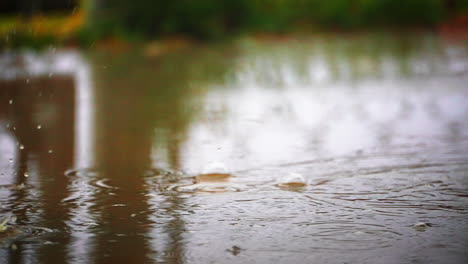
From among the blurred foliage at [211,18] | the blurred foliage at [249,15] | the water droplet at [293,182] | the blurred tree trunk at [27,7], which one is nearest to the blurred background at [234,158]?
the water droplet at [293,182]

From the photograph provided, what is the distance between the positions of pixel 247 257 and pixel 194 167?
5.54 feet

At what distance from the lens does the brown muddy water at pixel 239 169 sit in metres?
2.68

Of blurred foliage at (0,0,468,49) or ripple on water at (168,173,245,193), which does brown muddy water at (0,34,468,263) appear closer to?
ripple on water at (168,173,245,193)

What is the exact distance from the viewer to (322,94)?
7512mm

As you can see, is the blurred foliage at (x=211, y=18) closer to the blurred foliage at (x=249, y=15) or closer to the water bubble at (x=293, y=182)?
the blurred foliage at (x=249, y=15)

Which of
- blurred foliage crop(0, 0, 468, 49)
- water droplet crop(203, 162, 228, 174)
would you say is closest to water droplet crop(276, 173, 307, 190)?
water droplet crop(203, 162, 228, 174)

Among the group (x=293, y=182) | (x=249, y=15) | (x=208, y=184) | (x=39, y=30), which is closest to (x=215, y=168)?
(x=208, y=184)

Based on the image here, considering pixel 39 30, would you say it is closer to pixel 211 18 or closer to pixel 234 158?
pixel 211 18

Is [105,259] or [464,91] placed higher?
[464,91]

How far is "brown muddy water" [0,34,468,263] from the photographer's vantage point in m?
2.68

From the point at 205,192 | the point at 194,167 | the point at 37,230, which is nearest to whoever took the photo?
the point at 37,230

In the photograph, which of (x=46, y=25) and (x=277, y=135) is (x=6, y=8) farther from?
(x=277, y=135)

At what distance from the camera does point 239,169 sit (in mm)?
4070

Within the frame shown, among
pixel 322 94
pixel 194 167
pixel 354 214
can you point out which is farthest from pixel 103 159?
pixel 322 94
